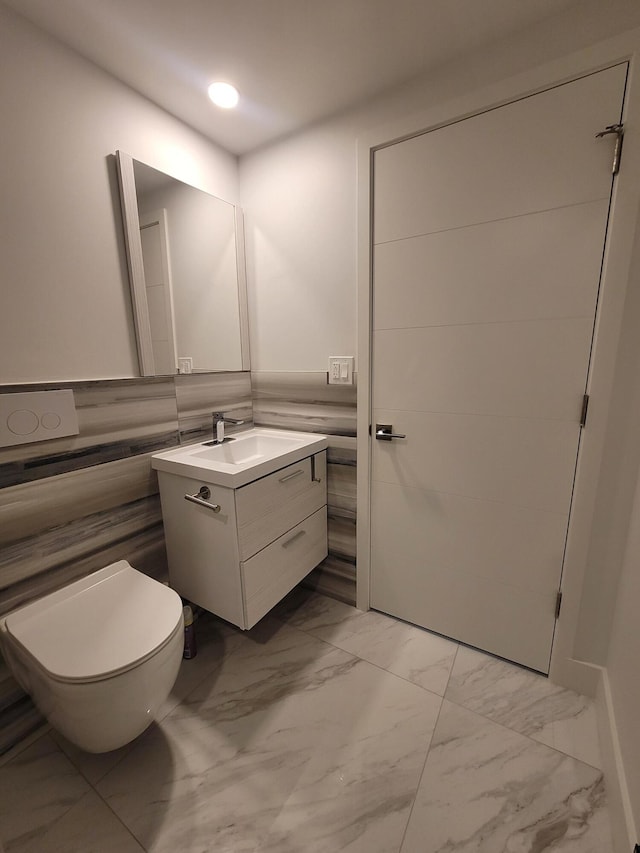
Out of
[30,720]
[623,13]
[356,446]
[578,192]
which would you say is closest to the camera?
[623,13]

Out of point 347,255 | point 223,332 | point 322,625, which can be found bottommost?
point 322,625

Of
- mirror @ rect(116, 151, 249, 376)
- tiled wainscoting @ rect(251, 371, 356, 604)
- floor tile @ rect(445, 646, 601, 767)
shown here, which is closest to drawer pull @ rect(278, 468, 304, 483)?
tiled wainscoting @ rect(251, 371, 356, 604)

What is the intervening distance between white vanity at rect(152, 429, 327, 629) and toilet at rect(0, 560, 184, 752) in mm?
237

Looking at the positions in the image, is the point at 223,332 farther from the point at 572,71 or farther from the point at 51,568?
the point at 572,71

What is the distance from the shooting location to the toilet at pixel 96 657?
921 mm

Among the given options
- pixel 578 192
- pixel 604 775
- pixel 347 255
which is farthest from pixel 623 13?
pixel 604 775

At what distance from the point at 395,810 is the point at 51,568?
52.2 inches

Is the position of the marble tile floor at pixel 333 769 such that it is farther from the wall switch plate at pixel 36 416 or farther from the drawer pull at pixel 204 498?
the wall switch plate at pixel 36 416

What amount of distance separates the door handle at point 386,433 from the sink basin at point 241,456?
0.28m

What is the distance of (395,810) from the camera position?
3.34 feet

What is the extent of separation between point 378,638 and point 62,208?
6.96 ft

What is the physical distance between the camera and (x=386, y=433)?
5.17ft

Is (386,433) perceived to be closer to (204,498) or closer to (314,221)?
(204,498)

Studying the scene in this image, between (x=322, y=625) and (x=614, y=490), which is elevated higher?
(x=614, y=490)
